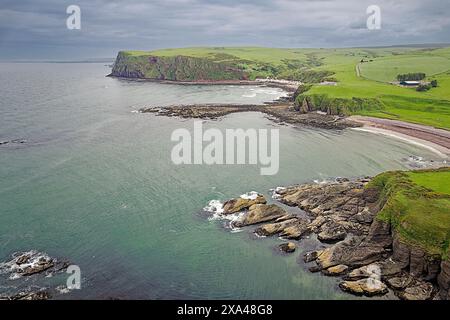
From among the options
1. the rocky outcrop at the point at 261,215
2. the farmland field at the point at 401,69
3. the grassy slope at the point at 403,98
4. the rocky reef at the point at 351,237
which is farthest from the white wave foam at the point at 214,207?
the farmland field at the point at 401,69

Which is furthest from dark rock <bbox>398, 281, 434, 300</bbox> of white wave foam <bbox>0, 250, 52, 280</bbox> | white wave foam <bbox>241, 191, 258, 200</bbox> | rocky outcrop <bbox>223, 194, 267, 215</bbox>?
white wave foam <bbox>0, 250, 52, 280</bbox>

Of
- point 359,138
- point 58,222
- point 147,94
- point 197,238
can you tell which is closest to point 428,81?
point 359,138

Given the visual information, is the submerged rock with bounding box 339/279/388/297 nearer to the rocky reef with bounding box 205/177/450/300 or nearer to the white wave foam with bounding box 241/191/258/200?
the rocky reef with bounding box 205/177/450/300

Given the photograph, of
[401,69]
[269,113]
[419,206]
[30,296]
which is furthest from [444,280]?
[401,69]

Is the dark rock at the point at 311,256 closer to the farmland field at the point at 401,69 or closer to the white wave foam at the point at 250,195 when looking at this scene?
the white wave foam at the point at 250,195
